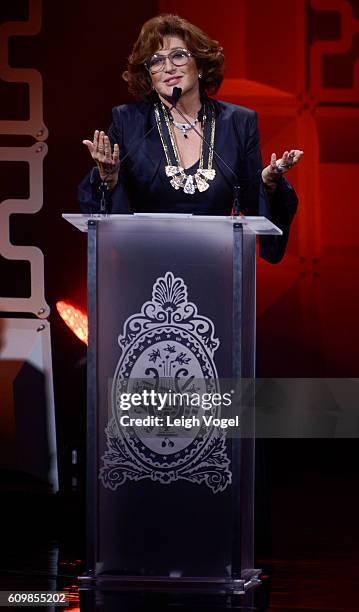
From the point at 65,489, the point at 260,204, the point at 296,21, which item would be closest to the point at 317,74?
the point at 296,21

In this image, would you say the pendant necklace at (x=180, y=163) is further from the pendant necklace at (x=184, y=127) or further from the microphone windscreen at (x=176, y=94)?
the microphone windscreen at (x=176, y=94)

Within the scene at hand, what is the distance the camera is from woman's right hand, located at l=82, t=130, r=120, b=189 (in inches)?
112

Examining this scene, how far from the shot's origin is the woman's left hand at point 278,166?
2.89m

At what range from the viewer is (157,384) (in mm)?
2797

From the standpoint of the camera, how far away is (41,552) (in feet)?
12.5

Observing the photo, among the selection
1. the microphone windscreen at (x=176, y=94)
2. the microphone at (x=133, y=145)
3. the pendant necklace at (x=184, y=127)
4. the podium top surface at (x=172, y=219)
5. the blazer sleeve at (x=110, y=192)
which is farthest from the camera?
the pendant necklace at (x=184, y=127)

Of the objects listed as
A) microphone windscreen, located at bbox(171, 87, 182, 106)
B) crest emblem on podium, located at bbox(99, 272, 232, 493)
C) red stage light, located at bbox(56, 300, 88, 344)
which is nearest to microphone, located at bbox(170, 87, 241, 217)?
microphone windscreen, located at bbox(171, 87, 182, 106)

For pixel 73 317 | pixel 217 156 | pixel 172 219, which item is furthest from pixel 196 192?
pixel 73 317

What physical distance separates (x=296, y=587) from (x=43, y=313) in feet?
8.34

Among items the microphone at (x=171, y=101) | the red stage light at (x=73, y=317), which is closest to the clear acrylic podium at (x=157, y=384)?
the microphone at (x=171, y=101)

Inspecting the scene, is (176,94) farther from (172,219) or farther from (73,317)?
(73,317)

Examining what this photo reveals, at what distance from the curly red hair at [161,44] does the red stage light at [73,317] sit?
2131 millimetres

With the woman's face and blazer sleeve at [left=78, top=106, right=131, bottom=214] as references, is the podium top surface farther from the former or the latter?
the woman's face

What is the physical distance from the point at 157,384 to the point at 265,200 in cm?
66
